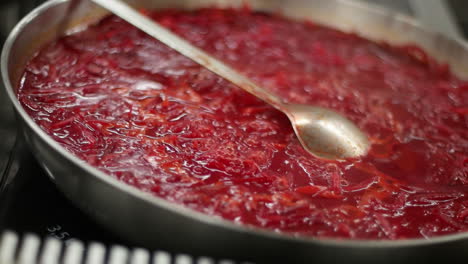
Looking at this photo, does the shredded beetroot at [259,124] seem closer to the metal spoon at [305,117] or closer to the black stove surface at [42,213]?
the metal spoon at [305,117]

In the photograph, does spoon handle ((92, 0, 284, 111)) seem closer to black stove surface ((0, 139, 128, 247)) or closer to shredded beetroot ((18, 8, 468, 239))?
shredded beetroot ((18, 8, 468, 239))

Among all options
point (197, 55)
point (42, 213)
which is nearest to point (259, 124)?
point (197, 55)

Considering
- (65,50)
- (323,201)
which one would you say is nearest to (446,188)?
(323,201)

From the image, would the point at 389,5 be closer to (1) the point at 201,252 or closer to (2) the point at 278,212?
(2) the point at 278,212

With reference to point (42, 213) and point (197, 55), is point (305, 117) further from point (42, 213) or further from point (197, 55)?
point (42, 213)

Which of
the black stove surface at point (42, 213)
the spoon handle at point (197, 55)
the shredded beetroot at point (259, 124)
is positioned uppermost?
the spoon handle at point (197, 55)

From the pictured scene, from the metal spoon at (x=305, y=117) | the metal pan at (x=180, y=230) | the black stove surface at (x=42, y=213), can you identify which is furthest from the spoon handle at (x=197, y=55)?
the black stove surface at (x=42, y=213)

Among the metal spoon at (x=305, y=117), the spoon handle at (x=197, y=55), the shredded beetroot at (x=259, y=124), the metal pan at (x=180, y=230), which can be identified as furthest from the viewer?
the spoon handle at (x=197, y=55)
